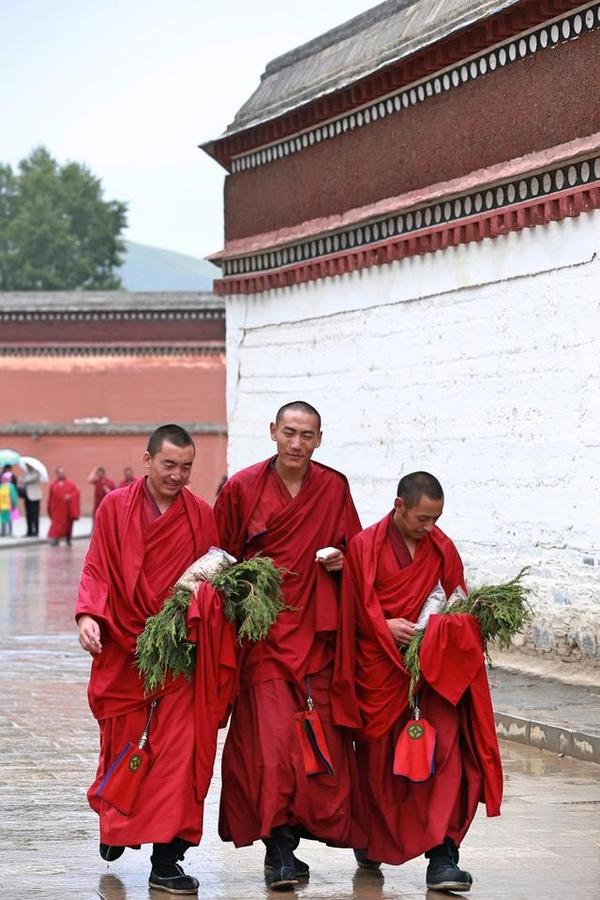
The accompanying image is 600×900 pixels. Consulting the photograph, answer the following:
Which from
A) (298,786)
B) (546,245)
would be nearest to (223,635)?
(298,786)

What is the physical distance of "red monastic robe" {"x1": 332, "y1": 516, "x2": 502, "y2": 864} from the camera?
6.36 metres

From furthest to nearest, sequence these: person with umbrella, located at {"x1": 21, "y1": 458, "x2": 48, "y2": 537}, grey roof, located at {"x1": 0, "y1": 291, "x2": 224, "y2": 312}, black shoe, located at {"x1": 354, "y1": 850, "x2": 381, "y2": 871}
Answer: grey roof, located at {"x1": 0, "y1": 291, "x2": 224, "y2": 312} < person with umbrella, located at {"x1": 21, "y1": 458, "x2": 48, "y2": 537} < black shoe, located at {"x1": 354, "y1": 850, "x2": 381, "y2": 871}

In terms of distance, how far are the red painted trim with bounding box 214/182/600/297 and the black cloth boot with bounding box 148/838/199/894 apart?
581cm

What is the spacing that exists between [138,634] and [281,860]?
904mm

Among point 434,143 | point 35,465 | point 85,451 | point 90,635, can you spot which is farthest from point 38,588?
point 85,451

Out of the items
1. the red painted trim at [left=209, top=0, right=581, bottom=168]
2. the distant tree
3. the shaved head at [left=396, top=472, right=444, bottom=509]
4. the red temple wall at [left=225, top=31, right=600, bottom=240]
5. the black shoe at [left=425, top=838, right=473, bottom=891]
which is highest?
the distant tree

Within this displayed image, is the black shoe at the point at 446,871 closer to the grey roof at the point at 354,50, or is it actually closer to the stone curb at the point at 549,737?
the stone curb at the point at 549,737

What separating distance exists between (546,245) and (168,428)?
216 inches

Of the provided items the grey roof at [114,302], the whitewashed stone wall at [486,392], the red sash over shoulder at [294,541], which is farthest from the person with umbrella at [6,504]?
the red sash over shoulder at [294,541]

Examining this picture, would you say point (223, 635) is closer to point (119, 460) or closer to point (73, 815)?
point (73, 815)

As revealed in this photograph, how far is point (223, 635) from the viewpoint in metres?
6.34

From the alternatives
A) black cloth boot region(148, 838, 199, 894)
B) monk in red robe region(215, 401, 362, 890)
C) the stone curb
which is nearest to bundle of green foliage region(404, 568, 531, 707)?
monk in red robe region(215, 401, 362, 890)

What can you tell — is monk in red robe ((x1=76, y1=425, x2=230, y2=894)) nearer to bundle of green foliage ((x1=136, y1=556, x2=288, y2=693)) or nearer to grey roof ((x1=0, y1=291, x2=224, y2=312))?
bundle of green foliage ((x1=136, y1=556, x2=288, y2=693))

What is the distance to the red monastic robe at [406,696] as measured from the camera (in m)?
6.36
